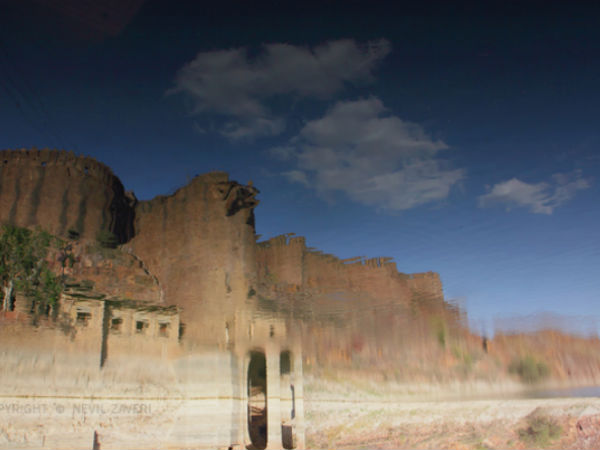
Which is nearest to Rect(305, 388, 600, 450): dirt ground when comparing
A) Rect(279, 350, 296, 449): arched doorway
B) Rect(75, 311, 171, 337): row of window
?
Rect(279, 350, 296, 449): arched doorway

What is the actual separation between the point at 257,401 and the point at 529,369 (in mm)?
12878

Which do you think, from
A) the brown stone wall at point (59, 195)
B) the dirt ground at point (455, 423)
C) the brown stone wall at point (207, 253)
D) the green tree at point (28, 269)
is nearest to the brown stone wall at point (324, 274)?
the brown stone wall at point (207, 253)

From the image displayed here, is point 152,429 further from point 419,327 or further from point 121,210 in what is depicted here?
point 121,210

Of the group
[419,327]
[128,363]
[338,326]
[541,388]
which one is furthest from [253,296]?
[541,388]

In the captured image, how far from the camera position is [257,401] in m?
A: 22.0

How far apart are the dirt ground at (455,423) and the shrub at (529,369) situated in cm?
171

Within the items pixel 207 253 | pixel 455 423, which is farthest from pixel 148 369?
pixel 455 423

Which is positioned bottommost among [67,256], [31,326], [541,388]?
[541,388]

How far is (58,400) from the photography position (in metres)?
13.0

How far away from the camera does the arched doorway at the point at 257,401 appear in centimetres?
1980

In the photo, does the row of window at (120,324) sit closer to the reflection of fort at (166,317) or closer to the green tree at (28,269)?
the reflection of fort at (166,317)

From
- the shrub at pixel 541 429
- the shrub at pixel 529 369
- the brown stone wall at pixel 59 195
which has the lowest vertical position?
the shrub at pixel 541 429

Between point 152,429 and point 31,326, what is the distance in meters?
5.04

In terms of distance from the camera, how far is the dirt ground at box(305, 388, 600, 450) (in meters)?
15.2
